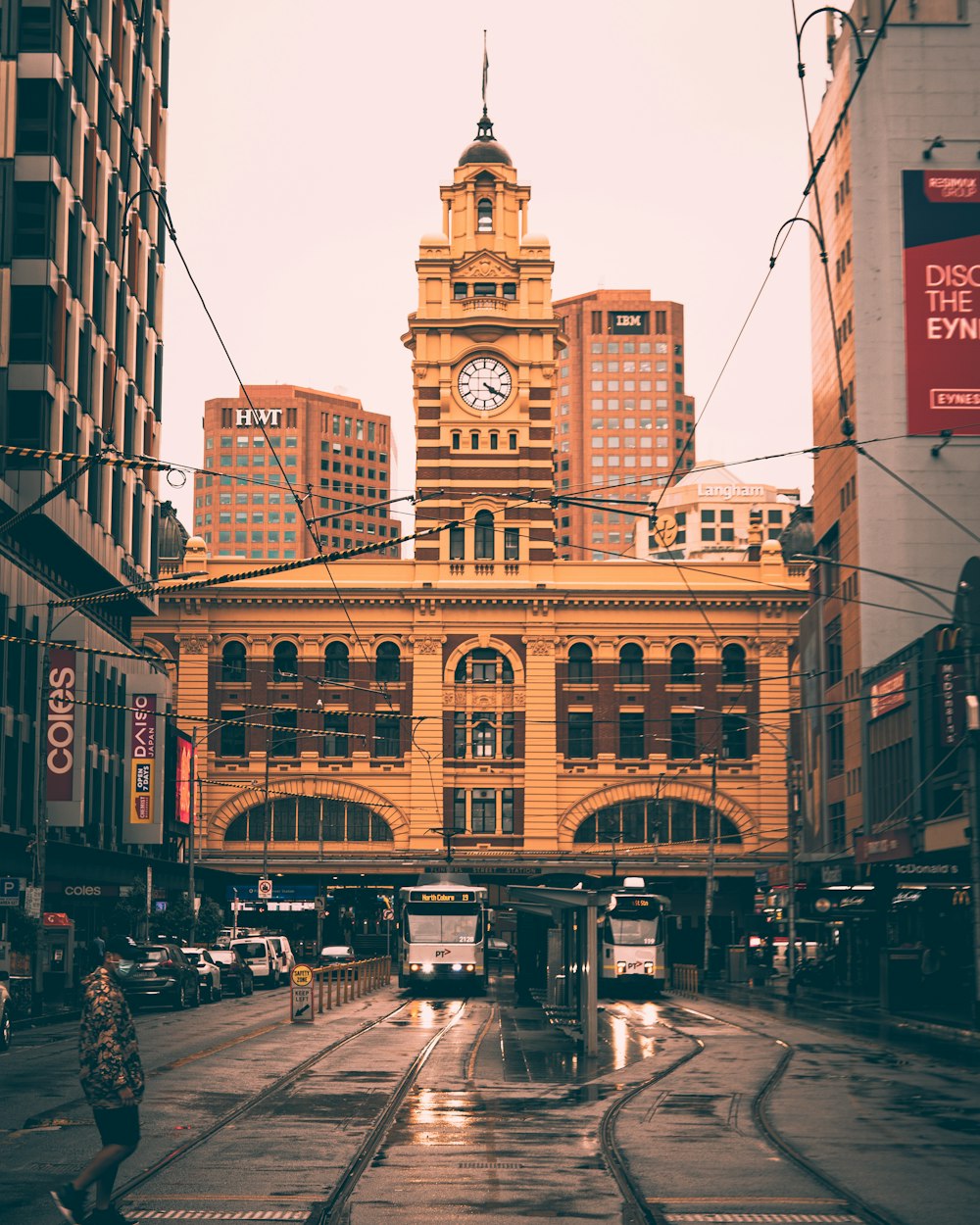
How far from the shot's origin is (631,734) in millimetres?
91438

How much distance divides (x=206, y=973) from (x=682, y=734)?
46323mm

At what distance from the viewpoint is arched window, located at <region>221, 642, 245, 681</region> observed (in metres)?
91.8

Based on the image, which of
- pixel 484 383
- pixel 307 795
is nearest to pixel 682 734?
pixel 307 795

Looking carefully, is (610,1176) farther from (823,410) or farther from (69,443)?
(823,410)

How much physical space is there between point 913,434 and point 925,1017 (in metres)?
33.8

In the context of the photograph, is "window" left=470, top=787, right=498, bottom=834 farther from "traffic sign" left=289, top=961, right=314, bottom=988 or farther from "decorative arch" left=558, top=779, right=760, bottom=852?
"traffic sign" left=289, top=961, right=314, bottom=988

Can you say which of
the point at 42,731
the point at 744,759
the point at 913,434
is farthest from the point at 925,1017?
the point at 744,759

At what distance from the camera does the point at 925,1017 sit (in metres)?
40.5

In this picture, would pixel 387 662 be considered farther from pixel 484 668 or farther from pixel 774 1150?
pixel 774 1150

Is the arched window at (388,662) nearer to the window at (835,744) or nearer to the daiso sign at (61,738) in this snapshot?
the window at (835,744)

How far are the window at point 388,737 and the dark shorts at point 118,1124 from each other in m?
78.8

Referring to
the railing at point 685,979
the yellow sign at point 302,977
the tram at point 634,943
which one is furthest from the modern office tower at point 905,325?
the yellow sign at point 302,977

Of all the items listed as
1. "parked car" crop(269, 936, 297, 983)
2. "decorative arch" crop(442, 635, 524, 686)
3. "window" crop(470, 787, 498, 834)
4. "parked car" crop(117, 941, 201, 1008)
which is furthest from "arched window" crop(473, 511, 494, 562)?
A: "parked car" crop(117, 941, 201, 1008)

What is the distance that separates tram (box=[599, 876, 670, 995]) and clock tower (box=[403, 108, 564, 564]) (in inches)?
1517
